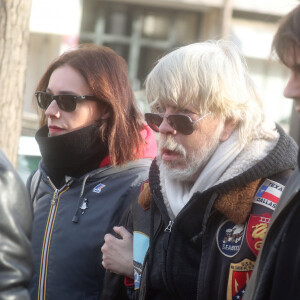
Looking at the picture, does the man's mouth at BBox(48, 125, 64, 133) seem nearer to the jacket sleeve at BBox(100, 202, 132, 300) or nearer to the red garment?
the red garment

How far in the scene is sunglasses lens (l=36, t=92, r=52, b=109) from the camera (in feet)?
11.0

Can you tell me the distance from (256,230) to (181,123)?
54 cm

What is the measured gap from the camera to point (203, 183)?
2514mm

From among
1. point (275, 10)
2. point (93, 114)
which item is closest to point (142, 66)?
point (275, 10)

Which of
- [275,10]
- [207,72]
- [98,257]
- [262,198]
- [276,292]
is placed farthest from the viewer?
[275,10]

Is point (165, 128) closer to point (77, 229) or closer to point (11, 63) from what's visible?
point (77, 229)

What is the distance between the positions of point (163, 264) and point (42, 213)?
2.97ft

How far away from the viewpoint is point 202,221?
7.96 ft

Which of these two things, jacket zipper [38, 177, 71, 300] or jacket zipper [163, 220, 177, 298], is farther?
jacket zipper [38, 177, 71, 300]

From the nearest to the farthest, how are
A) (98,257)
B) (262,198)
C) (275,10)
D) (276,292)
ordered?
(276,292) < (262,198) < (98,257) < (275,10)

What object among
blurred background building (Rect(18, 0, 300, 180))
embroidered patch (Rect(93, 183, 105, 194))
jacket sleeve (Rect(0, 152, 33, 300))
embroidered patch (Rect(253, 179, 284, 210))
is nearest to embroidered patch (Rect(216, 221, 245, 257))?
embroidered patch (Rect(253, 179, 284, 210))

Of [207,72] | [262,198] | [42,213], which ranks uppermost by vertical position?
[207,72]

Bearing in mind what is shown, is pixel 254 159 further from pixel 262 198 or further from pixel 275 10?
pixel 275 10

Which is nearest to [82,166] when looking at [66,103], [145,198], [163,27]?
[66,103]
